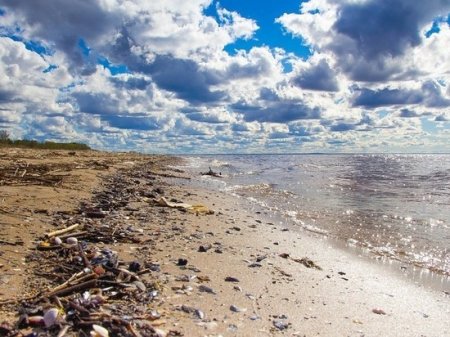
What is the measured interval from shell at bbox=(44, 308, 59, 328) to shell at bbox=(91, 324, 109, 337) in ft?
1.27

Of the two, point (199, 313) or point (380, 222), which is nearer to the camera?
point (199, 313)

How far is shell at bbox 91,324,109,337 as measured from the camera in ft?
11.9

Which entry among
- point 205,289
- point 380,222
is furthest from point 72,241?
point 380,222

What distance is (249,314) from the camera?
15.9ft

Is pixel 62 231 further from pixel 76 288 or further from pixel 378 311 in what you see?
pixel 378 311

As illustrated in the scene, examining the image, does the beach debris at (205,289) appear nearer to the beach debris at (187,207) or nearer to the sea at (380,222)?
the sea at (380,222)

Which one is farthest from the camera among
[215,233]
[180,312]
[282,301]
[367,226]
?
[367,226]

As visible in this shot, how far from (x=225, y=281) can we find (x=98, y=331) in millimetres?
2587

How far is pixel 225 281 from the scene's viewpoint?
234 inches

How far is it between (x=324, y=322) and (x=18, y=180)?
473 inches

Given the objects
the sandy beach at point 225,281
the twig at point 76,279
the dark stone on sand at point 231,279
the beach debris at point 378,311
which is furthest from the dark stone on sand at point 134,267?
the beach debris at point 378,311

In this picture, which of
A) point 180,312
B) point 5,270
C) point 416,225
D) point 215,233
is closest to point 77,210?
point 215,233

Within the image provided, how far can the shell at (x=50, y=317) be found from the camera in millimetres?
3717

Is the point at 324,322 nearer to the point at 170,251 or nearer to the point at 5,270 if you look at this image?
the point at 170,251
